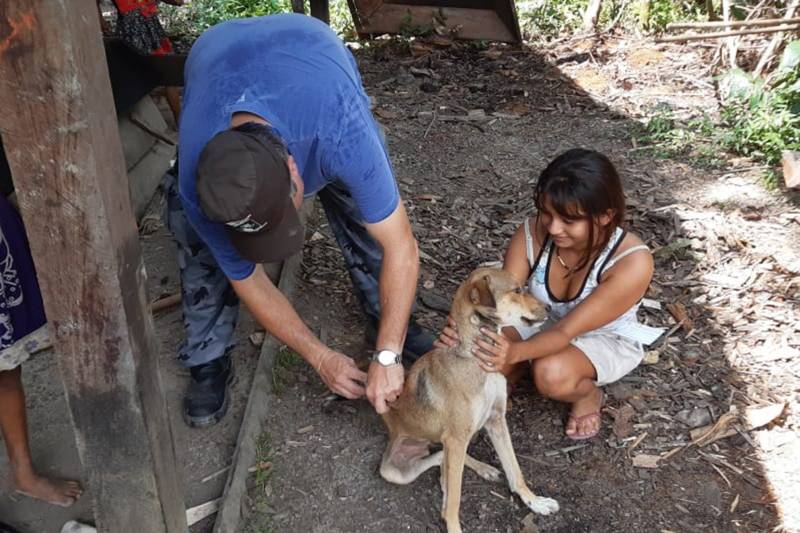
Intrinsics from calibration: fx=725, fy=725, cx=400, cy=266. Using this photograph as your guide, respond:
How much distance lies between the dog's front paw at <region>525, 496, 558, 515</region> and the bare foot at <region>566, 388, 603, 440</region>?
1.71 feet

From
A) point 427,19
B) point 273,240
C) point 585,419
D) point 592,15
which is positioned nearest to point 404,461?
point 585,419

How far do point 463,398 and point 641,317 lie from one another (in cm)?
205

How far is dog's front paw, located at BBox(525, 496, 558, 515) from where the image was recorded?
3590 mm

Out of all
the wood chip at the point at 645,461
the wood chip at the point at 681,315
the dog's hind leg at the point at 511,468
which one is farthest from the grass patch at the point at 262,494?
the wood chip at the point at 681,315

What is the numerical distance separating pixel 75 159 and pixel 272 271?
334 cm

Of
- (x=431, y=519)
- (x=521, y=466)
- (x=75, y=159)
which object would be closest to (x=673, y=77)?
(x=521, y=466)

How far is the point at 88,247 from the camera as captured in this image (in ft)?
6.80

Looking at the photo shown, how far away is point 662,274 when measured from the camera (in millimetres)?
5281

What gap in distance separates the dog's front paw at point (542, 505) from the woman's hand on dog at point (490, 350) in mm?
783

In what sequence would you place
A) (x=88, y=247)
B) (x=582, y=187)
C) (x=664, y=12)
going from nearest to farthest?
(x=88, y=247) < (x=582, y=187) < (x=664, y=12)

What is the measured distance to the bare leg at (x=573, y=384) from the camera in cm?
379

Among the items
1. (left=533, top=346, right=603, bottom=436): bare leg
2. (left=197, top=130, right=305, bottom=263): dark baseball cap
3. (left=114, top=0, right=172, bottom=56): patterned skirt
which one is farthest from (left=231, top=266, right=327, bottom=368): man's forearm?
(left=114, top=0, right=172, bottom=56): patterned skirt

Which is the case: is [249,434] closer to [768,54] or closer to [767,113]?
[767,113]

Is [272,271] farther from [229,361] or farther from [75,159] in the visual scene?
[75,159]
